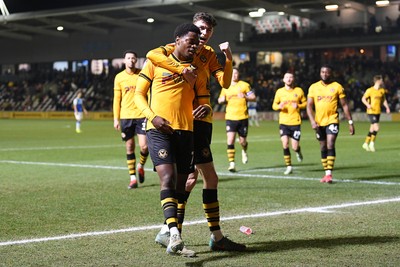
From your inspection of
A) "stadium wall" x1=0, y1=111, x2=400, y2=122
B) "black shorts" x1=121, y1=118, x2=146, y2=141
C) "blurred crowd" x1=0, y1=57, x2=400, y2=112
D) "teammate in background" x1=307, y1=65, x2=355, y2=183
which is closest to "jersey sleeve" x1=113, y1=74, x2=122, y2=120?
"black shorts" x1=121, y1=118, x2=146, y2=141

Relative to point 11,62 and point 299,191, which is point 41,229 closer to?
point 299,191

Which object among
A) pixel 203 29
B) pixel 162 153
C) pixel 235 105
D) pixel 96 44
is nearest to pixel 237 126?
pixel 235 105

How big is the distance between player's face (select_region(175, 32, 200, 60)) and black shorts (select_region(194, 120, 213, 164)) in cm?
81

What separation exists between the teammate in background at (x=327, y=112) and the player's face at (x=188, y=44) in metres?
7.86

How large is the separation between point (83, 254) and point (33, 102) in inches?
2657

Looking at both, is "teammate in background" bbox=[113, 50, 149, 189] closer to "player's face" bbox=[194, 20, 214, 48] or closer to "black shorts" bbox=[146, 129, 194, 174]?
"player's face" bbox=[194, 20, 214, 48]

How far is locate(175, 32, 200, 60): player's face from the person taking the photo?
25.2ft

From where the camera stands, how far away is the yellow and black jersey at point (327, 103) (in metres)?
15.5

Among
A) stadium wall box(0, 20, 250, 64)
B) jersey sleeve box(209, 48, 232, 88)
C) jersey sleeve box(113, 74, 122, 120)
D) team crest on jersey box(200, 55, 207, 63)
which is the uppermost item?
stadium wall box(0, 20, 250, 64)

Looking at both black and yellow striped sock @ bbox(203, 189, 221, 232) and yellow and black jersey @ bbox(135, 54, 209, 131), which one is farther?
black and yellow striped sock @ bbox(203, 189, 221, 232)

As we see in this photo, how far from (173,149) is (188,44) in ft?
3.46

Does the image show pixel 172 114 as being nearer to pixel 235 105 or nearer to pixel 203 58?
pixel 203 58

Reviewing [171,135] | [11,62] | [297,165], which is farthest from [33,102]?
[171,135]

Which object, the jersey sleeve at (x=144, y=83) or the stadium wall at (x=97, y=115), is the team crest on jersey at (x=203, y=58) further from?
the stadium wall at (x=97, y=115)
